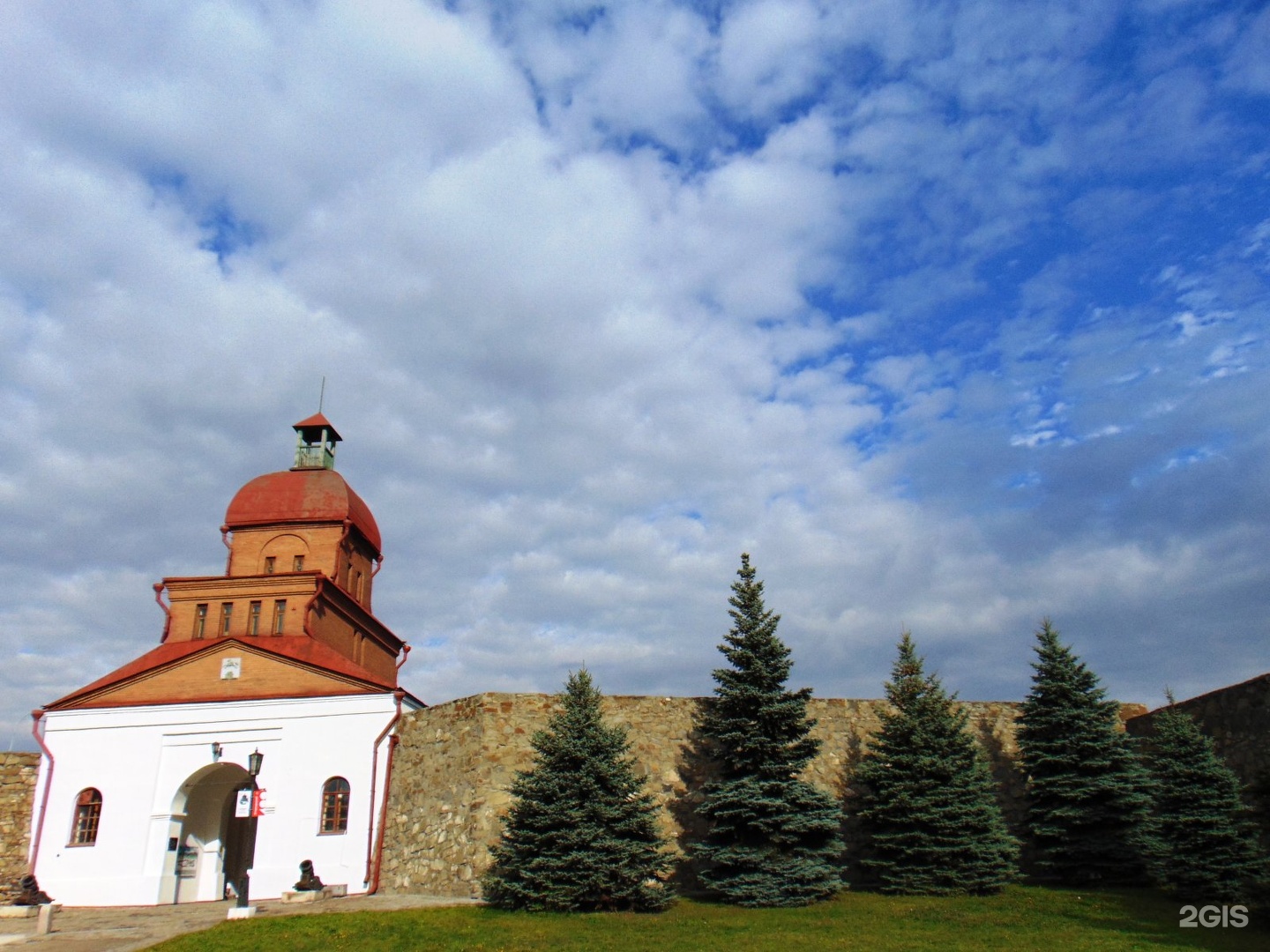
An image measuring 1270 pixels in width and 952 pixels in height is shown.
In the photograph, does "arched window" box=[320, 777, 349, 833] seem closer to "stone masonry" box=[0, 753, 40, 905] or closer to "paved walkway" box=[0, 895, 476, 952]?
"paved walkway" box=[0, 895, 476, 952]

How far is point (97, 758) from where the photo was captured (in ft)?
Answer: 75.2

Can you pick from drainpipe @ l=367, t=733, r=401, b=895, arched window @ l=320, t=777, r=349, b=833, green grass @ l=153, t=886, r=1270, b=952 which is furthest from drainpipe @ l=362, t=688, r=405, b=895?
green grass @ l=153, t=886, r=1270, b=952

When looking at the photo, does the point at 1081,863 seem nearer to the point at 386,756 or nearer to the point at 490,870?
the point at 490,870

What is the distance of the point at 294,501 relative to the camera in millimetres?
30547

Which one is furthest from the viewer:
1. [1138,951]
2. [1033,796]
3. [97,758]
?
[97,758]

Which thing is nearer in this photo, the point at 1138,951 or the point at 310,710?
the point at 1138,951

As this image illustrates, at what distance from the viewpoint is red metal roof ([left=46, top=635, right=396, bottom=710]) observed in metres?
23.5

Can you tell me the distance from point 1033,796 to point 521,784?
10.6 m

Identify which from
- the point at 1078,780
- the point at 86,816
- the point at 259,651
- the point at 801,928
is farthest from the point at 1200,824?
the point at 86,816

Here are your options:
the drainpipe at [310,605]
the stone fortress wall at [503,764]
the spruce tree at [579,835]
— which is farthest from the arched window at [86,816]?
the spruce tree at [579,835]

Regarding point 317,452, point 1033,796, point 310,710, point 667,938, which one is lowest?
point 667,938

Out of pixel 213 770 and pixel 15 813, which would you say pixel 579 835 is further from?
pixel 15 813

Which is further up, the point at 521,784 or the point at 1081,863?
the point at 521,784

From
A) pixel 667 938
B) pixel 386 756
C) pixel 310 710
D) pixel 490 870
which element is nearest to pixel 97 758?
pixel 310 710
